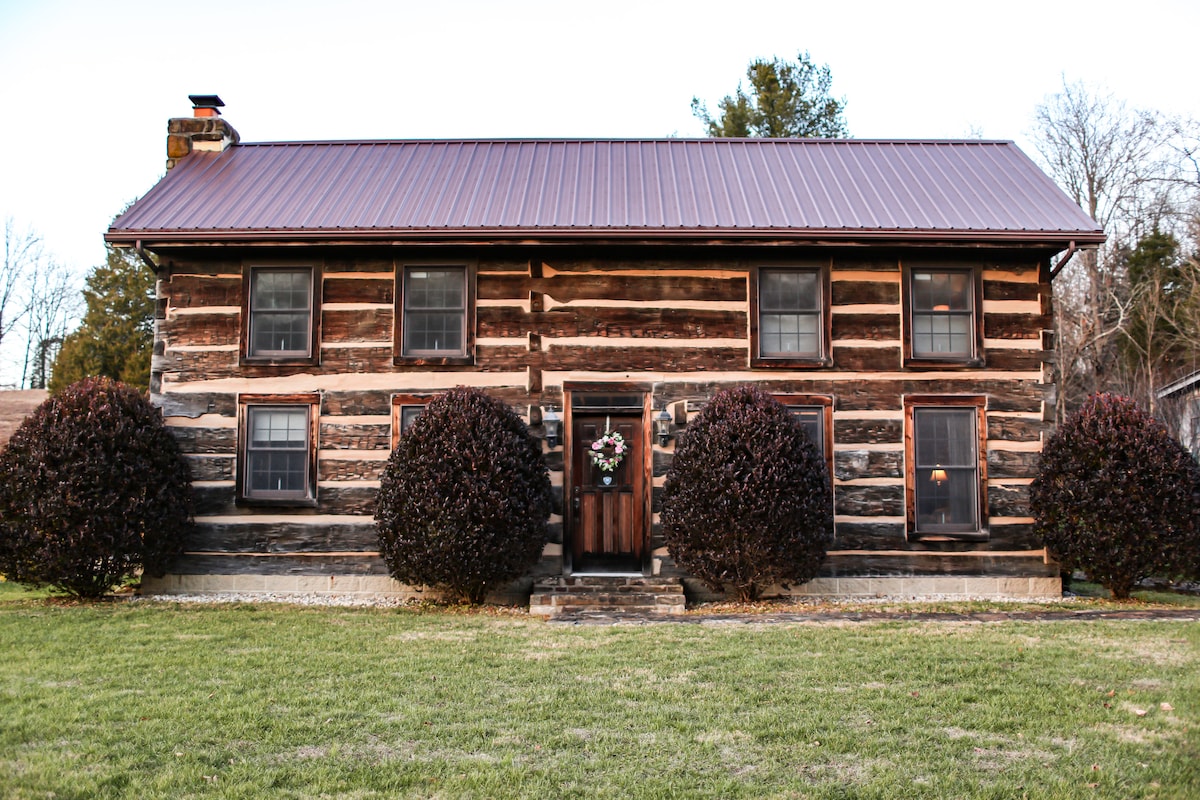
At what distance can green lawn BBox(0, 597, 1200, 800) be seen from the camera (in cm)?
542

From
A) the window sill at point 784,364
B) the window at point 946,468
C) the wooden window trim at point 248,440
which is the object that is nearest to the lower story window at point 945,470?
the window at point 946,468

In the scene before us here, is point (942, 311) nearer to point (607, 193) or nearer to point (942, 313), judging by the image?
point (942, 313)

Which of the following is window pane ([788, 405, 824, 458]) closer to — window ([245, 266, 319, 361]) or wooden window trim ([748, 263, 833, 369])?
wooden window trim ([748, 263, 833, 369])

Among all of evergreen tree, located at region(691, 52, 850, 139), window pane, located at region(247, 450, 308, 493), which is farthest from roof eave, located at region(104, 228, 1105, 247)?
evergreen tree, located at region(691, 52, 850, 139)

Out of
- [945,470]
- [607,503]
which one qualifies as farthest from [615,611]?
[945,470]

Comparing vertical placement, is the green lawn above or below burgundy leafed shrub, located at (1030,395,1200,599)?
below

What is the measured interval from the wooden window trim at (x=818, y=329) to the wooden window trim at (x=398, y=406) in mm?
4250

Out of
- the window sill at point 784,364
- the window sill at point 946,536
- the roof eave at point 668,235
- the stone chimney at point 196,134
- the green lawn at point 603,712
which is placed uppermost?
the stone chimney at point 196,134

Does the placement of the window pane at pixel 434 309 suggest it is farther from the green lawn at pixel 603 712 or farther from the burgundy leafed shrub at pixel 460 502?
the green lawn at pixel 603 712

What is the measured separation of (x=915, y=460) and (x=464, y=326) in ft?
19.9

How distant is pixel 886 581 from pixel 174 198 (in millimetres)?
10856

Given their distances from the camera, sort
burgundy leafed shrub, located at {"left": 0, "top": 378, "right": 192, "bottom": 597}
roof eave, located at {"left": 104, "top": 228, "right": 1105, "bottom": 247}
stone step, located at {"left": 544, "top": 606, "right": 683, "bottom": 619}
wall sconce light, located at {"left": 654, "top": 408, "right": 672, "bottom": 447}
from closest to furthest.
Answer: stone step, located at {"left": 544, "top": 606, "right": 683, "bottom": 619}
burgundy leafed shrub, located at {"left": 0, "top": 378, "right": 192, "bottom": 597}
roof eave, located at {"left": 104, "top": 228, "right": 1105, "bottom": 247}
wall sconce light, located at {"left": 654, "top": 408, "right": 672, "bottom": 447}

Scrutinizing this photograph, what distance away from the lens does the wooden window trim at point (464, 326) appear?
1356 centimetres

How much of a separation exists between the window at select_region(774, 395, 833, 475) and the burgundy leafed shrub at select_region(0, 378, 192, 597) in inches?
308
